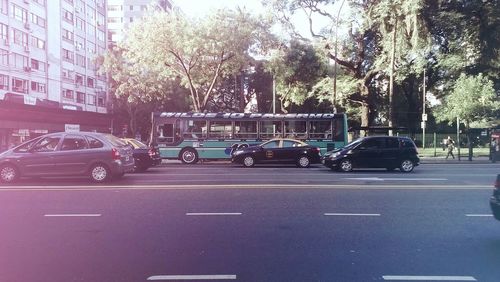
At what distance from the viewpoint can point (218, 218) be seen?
29.3ft

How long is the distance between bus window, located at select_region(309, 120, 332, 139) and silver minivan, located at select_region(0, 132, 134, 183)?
13.2 m

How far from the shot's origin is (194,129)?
2559 cm

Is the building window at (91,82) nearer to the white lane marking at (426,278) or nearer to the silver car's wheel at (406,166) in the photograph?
the silver car's wheel at (406,166)

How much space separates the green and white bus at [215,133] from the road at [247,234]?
474 inches

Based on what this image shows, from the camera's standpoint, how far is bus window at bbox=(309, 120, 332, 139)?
25734 millimetres

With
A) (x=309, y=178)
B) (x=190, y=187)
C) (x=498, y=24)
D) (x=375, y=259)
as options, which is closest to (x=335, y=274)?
(x=375, y=259)

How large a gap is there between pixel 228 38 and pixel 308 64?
8.16 metres

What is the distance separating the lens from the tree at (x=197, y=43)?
2861 centimetres

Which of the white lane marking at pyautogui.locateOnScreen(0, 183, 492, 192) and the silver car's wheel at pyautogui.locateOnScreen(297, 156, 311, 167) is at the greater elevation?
the silver car's wheel at pyautogui.locateOnScreen(297, 156, 311, 167)

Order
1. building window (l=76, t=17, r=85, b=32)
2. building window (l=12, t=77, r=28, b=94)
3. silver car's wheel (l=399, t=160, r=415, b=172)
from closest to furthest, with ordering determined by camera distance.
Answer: silver car's wheel (l=399, t=160, r=415, b=172), building window (l=12, t=77, r=28, b=94), building window (l=76, t=17, r=85, b=32)

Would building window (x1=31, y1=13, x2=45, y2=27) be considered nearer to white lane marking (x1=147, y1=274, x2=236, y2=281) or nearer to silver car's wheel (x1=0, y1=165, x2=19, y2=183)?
silver car's wheel (x1=0, y1=165, x2=19, y2=183)

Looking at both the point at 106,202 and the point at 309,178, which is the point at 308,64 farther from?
the point at 106,202

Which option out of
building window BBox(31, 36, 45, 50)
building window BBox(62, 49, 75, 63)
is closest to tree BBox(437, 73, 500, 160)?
building window BBox(31, 36, 45, 50)

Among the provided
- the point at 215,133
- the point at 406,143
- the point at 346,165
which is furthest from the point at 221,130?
the point at 406,143
